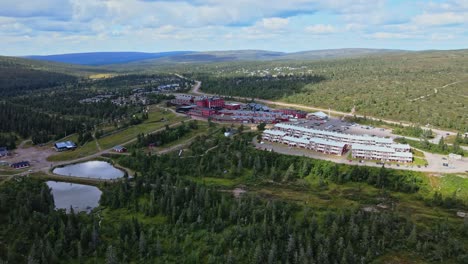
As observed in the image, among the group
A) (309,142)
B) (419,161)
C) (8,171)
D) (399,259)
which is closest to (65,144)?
(8,171)

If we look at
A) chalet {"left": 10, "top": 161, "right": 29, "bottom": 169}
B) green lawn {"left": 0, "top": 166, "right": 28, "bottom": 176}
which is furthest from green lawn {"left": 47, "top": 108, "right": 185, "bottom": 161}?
green lawn {"left": 0, "top": 166, "right": 28, "bottom": 176}

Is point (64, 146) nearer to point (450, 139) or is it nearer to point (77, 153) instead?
point (77, 153)

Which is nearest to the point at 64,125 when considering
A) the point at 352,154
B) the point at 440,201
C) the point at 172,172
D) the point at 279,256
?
the point at 172,172

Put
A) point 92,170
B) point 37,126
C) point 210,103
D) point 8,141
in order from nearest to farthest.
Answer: point 92,170
point 8,141
point 37,126
point 210,103

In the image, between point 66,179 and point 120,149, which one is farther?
point 120,149

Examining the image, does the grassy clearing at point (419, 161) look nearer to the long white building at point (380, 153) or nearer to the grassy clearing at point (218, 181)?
the long white building at point (380, 153)

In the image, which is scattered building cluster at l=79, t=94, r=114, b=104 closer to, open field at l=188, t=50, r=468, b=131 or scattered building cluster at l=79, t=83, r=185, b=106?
scattered building cluster at l=79, t=83, r=185, b=106
